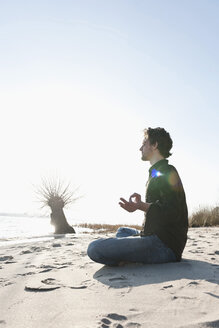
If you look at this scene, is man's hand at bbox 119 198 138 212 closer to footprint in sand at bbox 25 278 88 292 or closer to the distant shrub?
footprint in sand at bbox 25 278 88 292

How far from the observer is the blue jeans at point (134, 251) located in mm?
3227

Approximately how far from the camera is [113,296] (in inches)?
84.1

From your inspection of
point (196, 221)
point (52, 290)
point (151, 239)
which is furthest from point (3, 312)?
point (196, 221)

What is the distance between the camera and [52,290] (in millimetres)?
2400

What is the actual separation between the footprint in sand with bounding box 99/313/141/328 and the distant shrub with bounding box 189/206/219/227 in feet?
38.4

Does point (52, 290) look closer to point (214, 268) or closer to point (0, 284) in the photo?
point (0, 284)

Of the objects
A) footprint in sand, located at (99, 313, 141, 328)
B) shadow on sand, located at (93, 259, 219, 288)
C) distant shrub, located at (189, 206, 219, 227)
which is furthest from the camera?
distant shrub, located at (189, 206, 219, 227)

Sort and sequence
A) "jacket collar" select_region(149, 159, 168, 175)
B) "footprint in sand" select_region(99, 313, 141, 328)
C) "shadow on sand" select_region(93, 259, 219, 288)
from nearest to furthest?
"footprint in sand" select_region(99, 313, 141, 328)
"shadow on sand" select_region(93, 259, 219, 288)
"jacket collar" select_region(149, 159, 168, 175)

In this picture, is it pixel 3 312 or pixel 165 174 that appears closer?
pixel 3 312

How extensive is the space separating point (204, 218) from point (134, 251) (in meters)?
10.6

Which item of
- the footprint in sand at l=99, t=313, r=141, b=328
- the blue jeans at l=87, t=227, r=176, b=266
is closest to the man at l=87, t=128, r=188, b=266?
the blue jeans at l=87, t=227, r=176, b=266

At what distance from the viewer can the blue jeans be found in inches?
127

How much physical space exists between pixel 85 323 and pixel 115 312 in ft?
0.79

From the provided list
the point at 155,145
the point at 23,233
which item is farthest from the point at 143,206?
the point at 23,233
